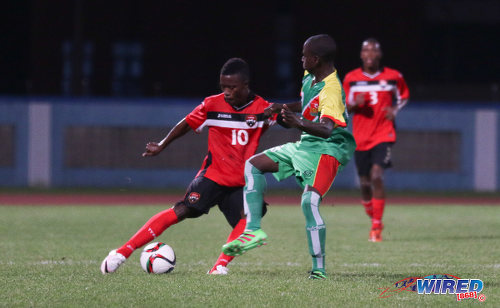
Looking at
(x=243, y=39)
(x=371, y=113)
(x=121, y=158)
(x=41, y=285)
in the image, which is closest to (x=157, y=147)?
(x=41, y=285)

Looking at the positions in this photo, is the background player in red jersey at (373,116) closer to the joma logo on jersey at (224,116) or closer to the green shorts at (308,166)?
the joma logo on jersey at (224,116)

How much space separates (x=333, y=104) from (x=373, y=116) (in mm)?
4416

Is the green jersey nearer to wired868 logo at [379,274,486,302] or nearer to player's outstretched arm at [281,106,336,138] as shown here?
player's outstretched arm at [281,106,336,138]

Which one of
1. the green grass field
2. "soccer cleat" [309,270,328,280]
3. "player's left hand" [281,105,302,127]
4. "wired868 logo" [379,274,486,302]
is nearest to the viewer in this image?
the green grass field

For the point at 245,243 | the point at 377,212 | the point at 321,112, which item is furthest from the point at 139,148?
the point at 245,243

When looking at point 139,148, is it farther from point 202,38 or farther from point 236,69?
point 236,69

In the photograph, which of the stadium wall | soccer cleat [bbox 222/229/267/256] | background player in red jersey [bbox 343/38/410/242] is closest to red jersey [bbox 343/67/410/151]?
background player in red jersey [bbox 343/38/410/242]

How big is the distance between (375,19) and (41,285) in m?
29.4

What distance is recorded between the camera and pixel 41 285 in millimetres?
6184

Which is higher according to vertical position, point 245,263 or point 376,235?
point 245,263

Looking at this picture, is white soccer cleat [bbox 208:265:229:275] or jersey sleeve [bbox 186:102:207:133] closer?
white soccer cleat [bbox 208:265:229:275]

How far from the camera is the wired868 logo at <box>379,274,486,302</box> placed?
5762mm

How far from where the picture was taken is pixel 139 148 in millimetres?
24062

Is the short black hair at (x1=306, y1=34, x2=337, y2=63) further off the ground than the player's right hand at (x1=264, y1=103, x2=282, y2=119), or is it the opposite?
the short black hair at (x1=306, y1=34, x2=337, y2=63)
